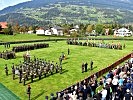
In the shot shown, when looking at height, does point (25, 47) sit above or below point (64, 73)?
above

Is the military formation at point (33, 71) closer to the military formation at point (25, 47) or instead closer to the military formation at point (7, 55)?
the military formation at point (7, 55)

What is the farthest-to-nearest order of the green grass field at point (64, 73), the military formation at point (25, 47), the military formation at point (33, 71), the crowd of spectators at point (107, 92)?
the military formation at point (25, 47) → the military formation at point (33, 71) → the green grass field at point (64, 73) → the crowd of spectators at point (107, 92)

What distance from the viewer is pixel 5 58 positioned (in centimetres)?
5506

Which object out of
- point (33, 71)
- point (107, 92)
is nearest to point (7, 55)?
point (33, 71)

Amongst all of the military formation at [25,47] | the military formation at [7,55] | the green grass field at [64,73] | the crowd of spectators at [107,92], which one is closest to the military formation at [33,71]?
the green grass field at [64,73]

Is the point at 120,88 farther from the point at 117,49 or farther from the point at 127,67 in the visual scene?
the point at 117,49

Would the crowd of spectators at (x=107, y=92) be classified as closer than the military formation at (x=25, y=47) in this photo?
Yes

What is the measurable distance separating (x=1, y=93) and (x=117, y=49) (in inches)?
1416

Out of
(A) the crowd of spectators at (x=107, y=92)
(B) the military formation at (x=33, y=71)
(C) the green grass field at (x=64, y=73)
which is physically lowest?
(C) the green grass field at (x=64, y=73)

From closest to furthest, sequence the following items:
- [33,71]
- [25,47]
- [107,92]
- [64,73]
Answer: [107,92]
[33,71]
[64,73]
[25,47]

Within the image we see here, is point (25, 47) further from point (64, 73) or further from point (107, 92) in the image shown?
point (107, 92)

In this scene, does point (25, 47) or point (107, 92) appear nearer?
point (107, 92)

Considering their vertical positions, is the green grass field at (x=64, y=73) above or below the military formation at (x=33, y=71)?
below

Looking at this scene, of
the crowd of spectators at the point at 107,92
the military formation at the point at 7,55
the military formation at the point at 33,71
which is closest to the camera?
the crowd of spectators at the point at 107,92
